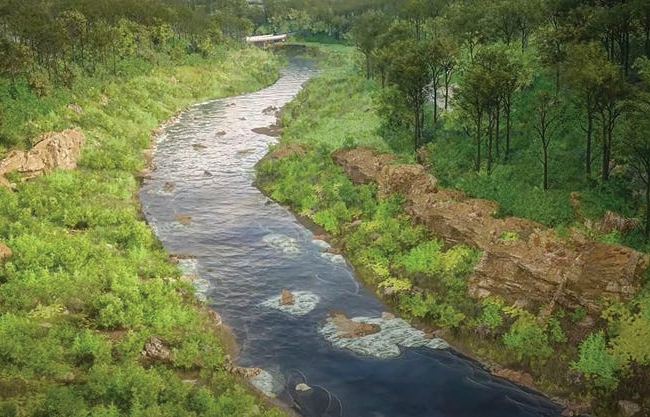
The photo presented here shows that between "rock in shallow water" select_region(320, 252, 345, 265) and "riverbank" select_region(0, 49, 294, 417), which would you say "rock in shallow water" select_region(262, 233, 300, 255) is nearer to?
"rock in shallow water" select_region(320, 252, 345, 265)

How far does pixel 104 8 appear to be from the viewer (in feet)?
378

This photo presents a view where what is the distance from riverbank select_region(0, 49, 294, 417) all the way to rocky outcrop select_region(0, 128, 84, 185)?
39.1 inches

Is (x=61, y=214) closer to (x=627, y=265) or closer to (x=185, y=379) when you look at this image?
(x=185, y=379)

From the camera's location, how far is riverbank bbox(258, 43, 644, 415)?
29141mm

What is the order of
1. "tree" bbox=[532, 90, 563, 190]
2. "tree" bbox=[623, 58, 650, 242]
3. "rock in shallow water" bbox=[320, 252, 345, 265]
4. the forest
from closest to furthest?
1. the forest
2. "tree" bbox=[623, 58, 650, 242]
3. "rock in shallow water" bbox=[320, 252, 345, 265]
4. "tree" bbox=[532, 90, 563, 190]

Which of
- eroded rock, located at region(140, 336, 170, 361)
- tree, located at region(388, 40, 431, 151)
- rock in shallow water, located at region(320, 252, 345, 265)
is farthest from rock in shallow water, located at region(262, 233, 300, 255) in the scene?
tree, located at region(388, 40, 431, 151)

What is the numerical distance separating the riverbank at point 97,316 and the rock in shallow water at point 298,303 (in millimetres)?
4213

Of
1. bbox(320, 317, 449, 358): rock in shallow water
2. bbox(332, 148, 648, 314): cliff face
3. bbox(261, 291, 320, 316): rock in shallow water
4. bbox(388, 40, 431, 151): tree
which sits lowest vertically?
bbox(320, 317, 449, 358): rock in shallow water

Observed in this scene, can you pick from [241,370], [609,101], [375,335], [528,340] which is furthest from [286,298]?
[609,101]

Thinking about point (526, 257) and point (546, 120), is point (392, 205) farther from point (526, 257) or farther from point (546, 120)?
point (546, 120)

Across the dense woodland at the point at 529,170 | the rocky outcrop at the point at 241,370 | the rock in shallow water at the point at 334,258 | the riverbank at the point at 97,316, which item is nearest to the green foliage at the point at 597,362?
the dense woodland at the point at 529,170

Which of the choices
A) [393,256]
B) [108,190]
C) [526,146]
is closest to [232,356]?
[393,256]

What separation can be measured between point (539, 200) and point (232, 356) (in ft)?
77.3

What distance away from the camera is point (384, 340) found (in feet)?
108
